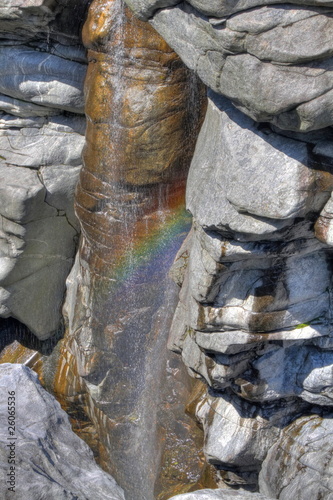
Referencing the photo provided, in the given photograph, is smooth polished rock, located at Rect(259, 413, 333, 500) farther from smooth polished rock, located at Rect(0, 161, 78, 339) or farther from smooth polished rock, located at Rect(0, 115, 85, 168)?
smooth polished rock, located at Rect(0, 115, 85, 168)

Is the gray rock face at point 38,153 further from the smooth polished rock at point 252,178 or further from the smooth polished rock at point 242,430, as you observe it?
the smooth polished rock at point 242,430

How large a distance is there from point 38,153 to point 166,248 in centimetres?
165

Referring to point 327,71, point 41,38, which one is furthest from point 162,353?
point 327,71

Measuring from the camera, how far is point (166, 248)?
614 cm

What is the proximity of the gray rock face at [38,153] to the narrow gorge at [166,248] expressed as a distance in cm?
2

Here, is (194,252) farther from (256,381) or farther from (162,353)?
(162,353)

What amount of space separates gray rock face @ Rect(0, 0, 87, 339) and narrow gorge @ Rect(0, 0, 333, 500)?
0.06ft

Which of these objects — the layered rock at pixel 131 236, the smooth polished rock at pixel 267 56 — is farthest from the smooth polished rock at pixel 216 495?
the layered rock at pixel 131 236

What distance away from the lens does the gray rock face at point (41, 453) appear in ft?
10.4

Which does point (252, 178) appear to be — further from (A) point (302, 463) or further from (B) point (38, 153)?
(B) point (38, 153)

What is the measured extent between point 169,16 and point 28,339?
4.85m

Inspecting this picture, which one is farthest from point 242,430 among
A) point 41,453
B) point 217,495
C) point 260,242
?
point 41,453

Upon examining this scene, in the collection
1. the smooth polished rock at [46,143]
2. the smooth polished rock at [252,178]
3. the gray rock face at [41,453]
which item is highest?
the smooth polished rock at [252,178]

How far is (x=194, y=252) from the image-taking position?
16.1ft
